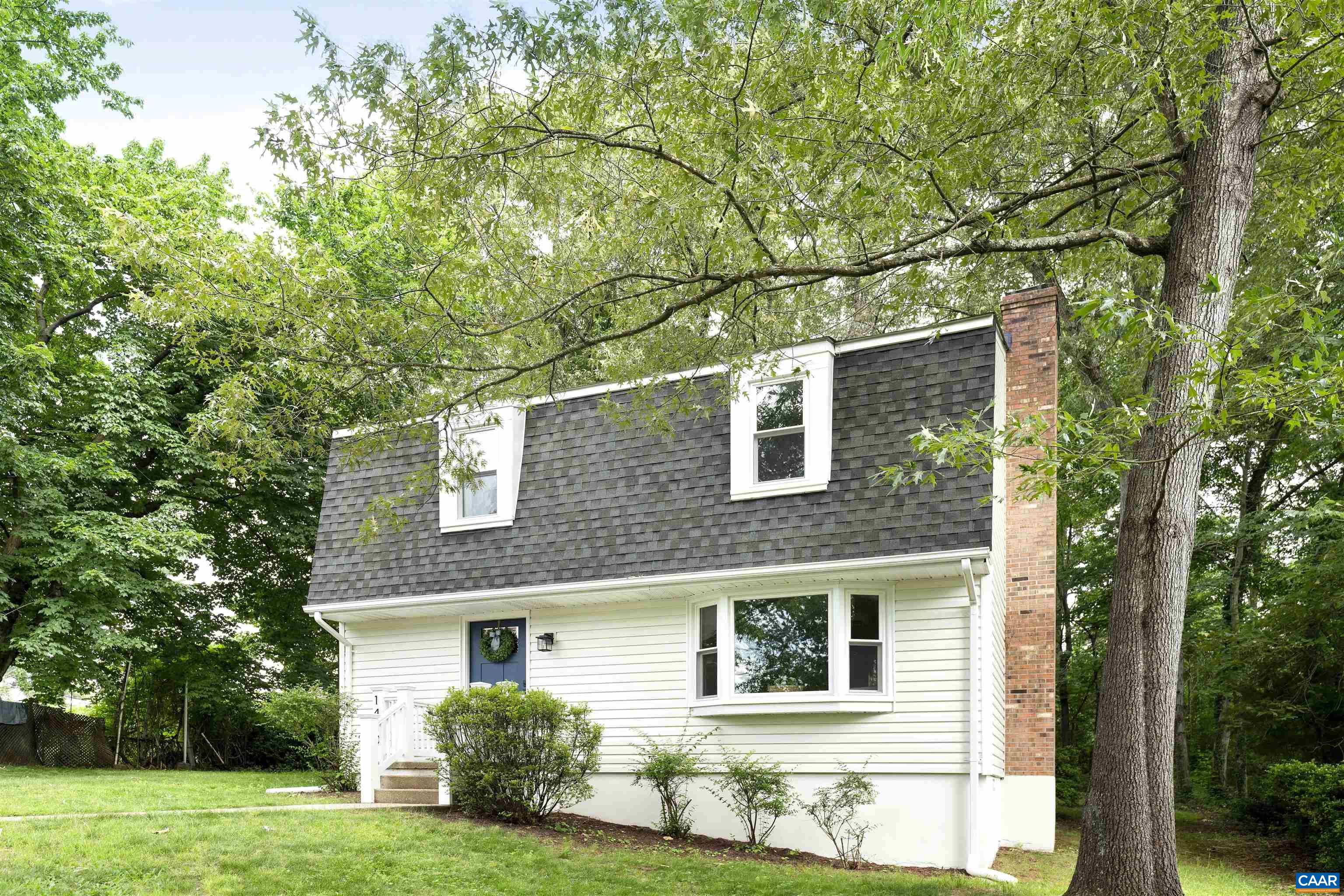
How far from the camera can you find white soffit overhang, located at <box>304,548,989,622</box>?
10867 mm

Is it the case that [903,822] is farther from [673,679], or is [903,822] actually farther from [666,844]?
[673,679]

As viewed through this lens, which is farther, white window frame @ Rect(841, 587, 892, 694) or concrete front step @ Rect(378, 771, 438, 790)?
concrete front step @ Rect(378, 771, 438, 790)

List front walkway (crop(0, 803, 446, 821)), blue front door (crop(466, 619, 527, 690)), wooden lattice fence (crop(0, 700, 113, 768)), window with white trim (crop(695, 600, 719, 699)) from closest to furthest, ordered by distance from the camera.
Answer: front walkway (crop(0, 803, 446, 821)) → window with white trim (crop(695, 600, 719, 699)) → blue front door (crop(466, 619, 527, 690)) → wooden lattice fence (crop(0, 700, 113, 768))

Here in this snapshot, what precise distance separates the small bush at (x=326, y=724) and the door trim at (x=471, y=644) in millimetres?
1486

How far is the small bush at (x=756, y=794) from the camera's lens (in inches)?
425

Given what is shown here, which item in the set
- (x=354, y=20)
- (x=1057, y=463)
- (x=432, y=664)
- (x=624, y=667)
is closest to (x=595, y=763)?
(x=624, y=667)

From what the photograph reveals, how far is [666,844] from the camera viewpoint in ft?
35.4

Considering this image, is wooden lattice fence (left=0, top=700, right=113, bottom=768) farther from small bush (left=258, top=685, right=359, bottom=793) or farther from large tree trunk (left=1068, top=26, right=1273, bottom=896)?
large tree trunk (left=1068, top=26, right=1273, bottom=896)

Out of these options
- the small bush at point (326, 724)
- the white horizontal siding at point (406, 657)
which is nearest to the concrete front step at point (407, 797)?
the small bush at point (326, 724)

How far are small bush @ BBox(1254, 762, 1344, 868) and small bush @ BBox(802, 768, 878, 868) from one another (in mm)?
5853

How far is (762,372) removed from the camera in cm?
1148

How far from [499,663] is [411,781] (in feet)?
6.45

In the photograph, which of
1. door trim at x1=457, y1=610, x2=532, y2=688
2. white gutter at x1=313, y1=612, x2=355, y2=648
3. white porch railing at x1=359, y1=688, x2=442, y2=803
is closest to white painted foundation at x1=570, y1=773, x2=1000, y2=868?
door trim at x1=457, y1=610, x2=532, y2=688

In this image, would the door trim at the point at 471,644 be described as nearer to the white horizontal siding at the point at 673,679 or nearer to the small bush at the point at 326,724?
the white horizontal siding at the point at 673,679
